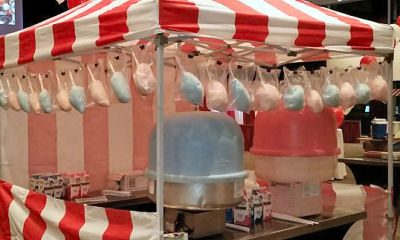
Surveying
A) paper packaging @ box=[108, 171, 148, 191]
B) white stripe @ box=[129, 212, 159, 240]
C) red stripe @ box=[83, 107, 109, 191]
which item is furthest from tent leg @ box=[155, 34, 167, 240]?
red stripe @ box=[83, 107, 109, 191]

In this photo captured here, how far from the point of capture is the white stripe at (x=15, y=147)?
2781mm

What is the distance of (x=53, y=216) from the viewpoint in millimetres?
2127

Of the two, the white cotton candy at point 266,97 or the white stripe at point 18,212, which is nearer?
the white cotton candy at point 266,97

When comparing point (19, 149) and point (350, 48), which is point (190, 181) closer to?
point (350, 48)

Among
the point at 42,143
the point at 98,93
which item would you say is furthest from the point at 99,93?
the point at 42,143

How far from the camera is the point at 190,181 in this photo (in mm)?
1946

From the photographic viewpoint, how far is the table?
7.06 ft

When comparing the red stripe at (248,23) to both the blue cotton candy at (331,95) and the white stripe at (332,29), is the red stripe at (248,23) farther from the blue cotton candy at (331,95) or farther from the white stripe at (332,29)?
the blue cotton candy at (331,95)

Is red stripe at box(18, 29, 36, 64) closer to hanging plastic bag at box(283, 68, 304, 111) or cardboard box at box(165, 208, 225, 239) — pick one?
cardboard box at box(165, 208, 225, 239)

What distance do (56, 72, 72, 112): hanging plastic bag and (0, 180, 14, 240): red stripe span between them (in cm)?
44

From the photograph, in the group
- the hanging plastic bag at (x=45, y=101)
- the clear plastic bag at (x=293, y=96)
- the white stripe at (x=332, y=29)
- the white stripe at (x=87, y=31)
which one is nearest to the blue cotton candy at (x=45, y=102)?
the hanging plastic bag at (x=45, y=101)

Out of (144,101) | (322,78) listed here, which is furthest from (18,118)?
(322,78)

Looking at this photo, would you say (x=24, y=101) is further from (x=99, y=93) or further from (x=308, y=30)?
(x=308, y=30)

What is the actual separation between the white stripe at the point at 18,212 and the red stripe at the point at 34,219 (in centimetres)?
3
